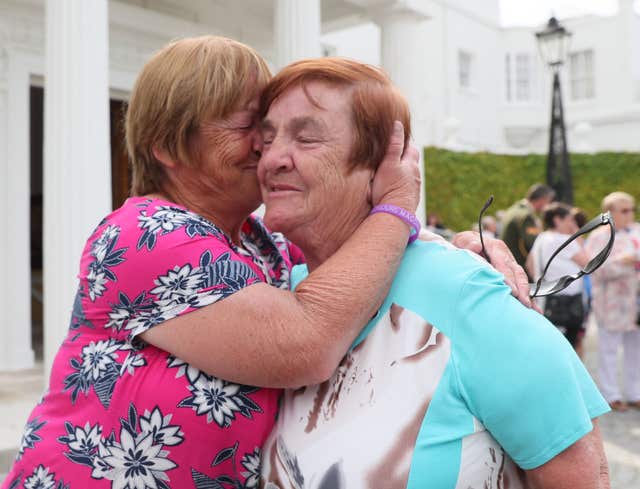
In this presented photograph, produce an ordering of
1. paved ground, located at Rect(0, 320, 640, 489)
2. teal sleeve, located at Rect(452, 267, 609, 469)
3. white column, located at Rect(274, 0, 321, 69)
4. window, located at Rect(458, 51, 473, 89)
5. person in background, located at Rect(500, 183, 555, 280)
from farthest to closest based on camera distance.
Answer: window, located at Rect(458, 51, 473, 89) → person in background, located at Rect(500, 183, 555, 280) → white column, located at Rect(274, 0, 321, 69) → paved ground, located at Rect(0, 320, 640, 489) → teal sleeve, located at Rect(452, 267, 609, 469)

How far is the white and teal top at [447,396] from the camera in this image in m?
1.26

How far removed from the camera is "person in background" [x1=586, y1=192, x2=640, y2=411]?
6742mm

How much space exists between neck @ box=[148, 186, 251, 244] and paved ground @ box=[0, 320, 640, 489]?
4.04 meters

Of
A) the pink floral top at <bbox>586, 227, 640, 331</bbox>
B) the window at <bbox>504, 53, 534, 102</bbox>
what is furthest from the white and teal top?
the window at <bbox>504, 53, 534, 102</bbox>

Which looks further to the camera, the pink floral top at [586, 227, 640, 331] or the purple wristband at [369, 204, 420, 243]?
the pink floral top at [586, 227, 640, 331]

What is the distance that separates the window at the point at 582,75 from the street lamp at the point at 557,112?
17382 mm

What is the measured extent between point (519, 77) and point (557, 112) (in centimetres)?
1617

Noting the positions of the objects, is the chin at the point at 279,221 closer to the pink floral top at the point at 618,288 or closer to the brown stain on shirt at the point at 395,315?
the brown stain on shirt at the point at 395,315

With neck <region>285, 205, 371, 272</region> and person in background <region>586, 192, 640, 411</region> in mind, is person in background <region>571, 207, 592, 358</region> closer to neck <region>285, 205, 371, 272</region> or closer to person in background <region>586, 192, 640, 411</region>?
person in background <region>586, 192, 640, 411</region>

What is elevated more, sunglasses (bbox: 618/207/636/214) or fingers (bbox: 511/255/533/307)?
sunglasses (bbox: 618/207/636/214)

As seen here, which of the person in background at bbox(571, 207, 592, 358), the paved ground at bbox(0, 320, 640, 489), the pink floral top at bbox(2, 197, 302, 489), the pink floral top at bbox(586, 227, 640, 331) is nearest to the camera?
the pink floral top at bbox(2, 197, 302, 489)

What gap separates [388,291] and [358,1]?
28.0ft

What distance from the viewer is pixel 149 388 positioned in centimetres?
143

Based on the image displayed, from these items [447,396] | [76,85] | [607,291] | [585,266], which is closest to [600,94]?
[607,291]
